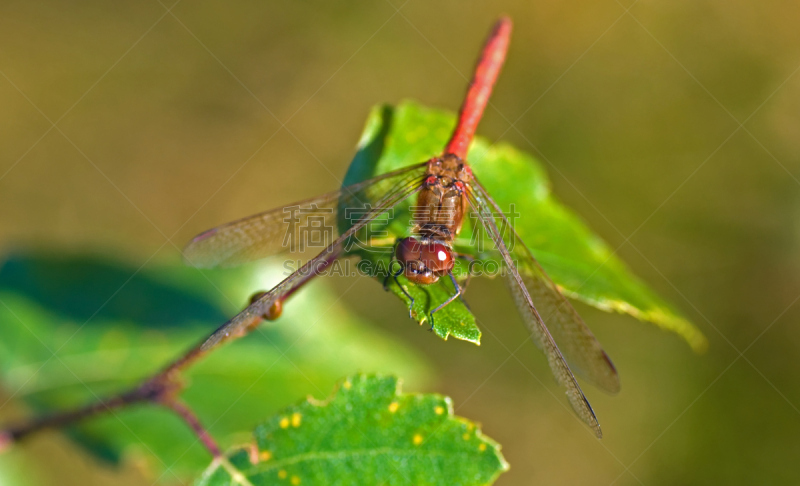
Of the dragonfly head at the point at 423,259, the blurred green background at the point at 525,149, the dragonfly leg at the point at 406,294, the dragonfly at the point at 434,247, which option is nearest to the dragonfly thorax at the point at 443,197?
the dragonfly at the point at 434,247

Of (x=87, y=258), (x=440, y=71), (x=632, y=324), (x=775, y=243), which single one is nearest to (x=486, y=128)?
(x=440, y=71)

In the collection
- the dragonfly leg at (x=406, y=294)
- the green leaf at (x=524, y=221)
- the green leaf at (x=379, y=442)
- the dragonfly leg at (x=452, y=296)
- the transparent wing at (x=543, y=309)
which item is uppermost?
the green leaf at (x=524, y=221)

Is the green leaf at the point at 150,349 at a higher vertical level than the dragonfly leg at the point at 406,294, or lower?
lower

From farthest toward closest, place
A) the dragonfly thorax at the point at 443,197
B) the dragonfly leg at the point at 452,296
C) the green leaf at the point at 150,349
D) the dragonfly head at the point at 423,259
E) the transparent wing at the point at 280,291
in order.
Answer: the green leaf at the point at 150,349 < the dragonfly thorax at the point at 443,197 < the dragonfly head at the point at 423,259 < the dragonfly leg at the point at 452,296 < the transparent wing at the point at 280,291

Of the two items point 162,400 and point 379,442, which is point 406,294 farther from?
point 162,400

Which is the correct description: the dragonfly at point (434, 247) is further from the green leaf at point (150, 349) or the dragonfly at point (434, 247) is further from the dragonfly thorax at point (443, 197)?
the green leaf at point (150, 349)

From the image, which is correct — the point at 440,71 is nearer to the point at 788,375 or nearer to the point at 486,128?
the point at 486,128

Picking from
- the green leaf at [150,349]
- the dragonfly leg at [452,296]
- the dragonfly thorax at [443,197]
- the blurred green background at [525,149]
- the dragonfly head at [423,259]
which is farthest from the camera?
the blurred green background at [525,149]
